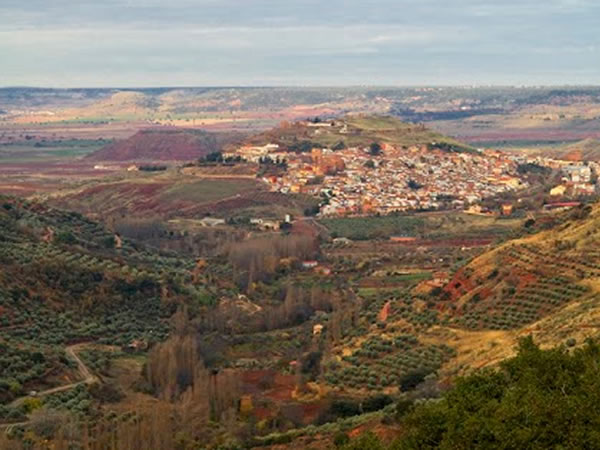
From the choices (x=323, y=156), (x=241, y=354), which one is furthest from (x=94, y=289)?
(x=323, y=156)

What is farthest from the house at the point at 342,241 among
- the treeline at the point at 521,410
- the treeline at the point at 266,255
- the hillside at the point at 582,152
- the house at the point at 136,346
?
the hillside at the point at 582,152

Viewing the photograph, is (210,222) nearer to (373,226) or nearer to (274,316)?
(373,226)

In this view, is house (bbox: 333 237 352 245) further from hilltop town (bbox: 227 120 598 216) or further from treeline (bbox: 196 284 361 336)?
treeline (bbox: 196 284 361 336)

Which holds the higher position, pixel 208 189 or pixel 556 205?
pixel 556 205

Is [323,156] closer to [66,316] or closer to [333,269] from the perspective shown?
[333,269]

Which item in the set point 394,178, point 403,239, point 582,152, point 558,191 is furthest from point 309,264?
point 582,152
